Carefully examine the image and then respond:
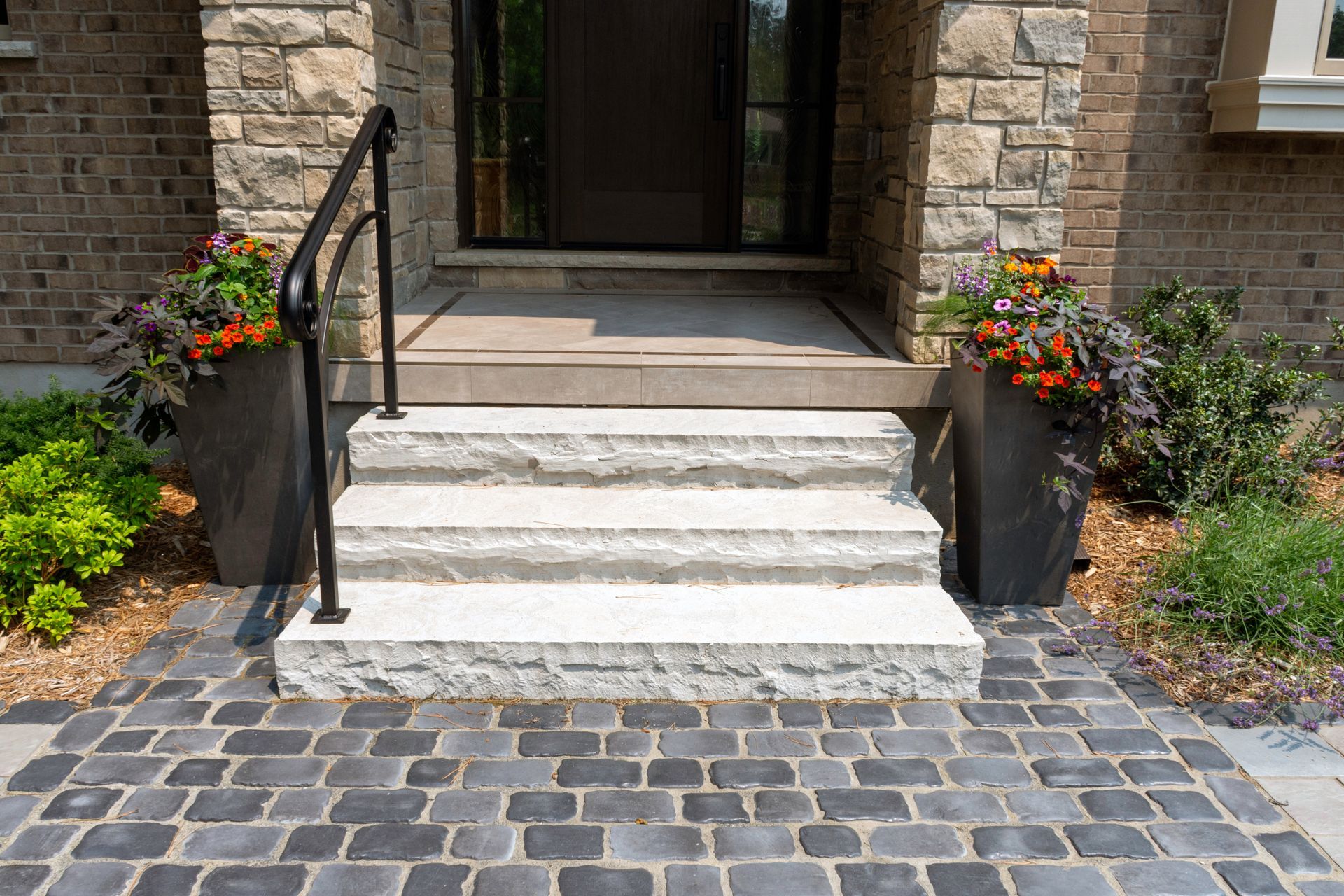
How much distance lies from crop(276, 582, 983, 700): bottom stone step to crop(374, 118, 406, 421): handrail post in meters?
0.93

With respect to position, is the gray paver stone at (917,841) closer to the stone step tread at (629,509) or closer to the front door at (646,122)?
the stone step tread at (629,509)

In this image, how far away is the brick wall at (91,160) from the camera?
14.8 feet

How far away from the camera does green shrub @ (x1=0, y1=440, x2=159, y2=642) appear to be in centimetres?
312

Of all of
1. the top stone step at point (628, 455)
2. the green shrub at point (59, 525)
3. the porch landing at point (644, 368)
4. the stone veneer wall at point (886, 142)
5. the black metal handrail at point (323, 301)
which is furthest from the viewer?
the stone veneer wall at point (886, 142)

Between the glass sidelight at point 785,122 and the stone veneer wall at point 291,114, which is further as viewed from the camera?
the glass sidelight at point 785,122

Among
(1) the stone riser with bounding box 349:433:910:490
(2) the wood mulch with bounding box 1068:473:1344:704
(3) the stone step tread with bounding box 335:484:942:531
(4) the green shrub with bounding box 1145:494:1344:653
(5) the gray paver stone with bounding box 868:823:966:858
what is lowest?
(5) the gray paver stone with bounding box 868:823:966:858

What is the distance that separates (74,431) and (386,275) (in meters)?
1.25

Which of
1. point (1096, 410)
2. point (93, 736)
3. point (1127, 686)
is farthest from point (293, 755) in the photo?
point (1096, 410)

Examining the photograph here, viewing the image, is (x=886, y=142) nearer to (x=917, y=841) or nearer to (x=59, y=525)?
(x=917, y=841)

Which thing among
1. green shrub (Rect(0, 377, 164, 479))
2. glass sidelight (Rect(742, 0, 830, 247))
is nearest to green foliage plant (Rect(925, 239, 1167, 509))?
glass sidelight (Rect(742, 0, 830, 247))

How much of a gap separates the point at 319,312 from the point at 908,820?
1.96 metres

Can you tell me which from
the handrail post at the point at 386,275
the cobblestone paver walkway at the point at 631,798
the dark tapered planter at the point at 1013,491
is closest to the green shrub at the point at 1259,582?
the dark tapered planter at the point at 1013,491

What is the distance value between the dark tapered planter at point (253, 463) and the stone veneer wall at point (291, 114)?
1.44ft

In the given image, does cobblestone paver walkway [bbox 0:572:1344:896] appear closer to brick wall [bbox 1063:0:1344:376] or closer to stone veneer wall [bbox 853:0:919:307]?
stone veneer wall [bbox 853:0:919:307]
